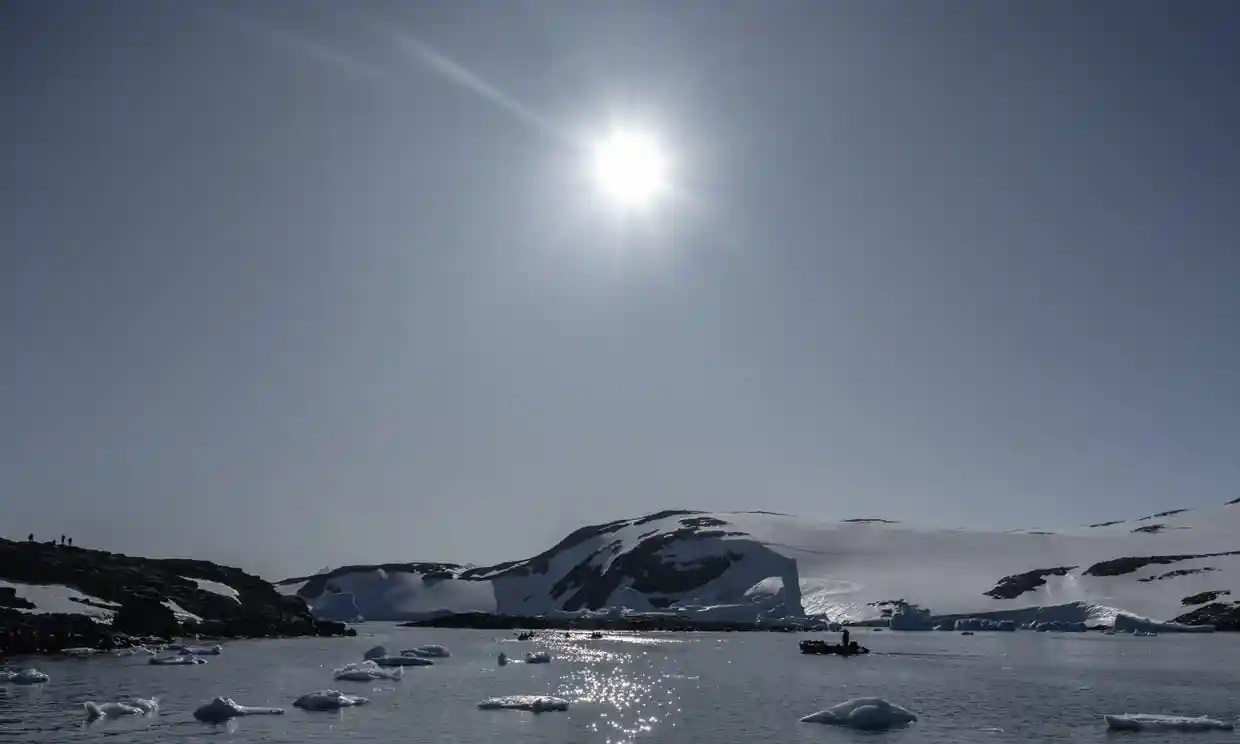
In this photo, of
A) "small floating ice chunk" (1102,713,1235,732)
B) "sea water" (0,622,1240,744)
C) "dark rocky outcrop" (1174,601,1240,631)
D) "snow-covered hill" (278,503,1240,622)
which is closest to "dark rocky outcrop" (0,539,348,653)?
"sea water" (0,622,1240,744)

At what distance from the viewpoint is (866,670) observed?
67.6 metres

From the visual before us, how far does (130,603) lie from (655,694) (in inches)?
2643

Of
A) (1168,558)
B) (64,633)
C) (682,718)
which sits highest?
(1168,558)

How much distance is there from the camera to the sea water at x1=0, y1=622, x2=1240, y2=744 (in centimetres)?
3525

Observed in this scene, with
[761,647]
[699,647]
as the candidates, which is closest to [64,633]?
[699,647]

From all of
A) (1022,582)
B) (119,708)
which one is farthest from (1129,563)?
(119,708)

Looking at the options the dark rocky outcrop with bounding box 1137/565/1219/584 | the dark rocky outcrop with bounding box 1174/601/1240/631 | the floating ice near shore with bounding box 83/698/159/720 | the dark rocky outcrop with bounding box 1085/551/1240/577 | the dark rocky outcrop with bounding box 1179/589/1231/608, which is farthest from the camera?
the dark rocky outcrop with bounding box 1085/551/1240/577

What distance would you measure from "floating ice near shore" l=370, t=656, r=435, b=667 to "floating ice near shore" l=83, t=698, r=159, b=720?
2777cm

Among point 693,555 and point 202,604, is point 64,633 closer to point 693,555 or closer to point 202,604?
point 202,604

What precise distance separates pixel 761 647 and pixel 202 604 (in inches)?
2466

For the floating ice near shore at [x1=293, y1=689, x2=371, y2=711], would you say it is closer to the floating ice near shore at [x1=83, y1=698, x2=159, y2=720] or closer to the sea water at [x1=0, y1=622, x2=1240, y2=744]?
the sea water at [x1=0, y1=622, x2=1240, y2=744]

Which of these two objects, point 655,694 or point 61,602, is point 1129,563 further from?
point 61,602

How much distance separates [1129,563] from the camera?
6619 inches

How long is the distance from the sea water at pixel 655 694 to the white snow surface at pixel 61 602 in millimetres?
12875
